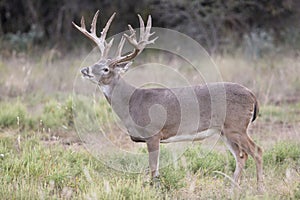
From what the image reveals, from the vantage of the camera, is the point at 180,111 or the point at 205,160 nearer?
the point at 180,111

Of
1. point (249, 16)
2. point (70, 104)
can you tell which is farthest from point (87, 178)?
point (249, 16)

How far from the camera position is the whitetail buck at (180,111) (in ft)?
22.4

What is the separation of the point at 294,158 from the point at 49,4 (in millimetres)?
13818

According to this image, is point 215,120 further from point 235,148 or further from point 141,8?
point 141,8

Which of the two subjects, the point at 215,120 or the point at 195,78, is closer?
the point at 215,120

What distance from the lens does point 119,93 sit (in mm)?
7309

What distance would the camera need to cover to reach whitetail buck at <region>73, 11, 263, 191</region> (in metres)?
6.82

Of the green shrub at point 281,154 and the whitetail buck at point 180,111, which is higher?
the whitetail buck at point 180,111

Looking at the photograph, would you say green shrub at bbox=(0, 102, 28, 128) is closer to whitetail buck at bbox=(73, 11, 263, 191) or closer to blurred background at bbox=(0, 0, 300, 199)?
blurred background at bbox=(0, 0, 300, 199)

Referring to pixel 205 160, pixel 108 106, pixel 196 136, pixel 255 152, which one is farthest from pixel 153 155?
pixel 108 106

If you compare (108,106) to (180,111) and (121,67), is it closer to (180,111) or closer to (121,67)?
(121,67)

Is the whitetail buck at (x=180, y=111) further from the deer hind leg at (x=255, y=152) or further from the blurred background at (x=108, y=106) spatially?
the blurred background at (x=108, y=106)

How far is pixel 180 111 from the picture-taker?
707 cm

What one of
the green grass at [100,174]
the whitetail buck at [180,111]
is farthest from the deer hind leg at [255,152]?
the green grass at [100,174]
